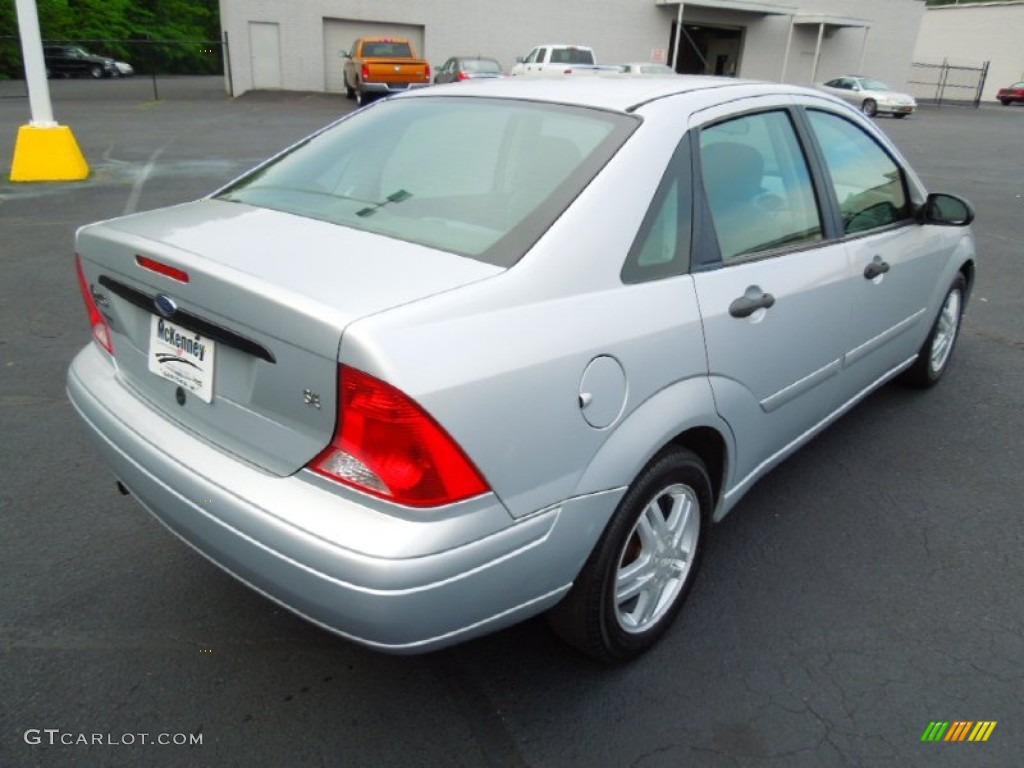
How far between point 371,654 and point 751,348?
1.55 m

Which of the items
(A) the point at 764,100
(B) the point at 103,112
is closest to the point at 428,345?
(A) the point at 764,100

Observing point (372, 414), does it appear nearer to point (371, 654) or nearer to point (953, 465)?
point (371, 654)

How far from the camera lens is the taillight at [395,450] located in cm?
172

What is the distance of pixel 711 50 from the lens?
39.6 metres

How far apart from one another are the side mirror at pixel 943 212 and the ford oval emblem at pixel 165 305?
3307 mm

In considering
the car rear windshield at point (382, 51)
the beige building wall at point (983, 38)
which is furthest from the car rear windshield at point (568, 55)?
the beige building wall at point (983, 38)

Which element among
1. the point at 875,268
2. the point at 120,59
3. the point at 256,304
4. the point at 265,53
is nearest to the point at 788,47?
the point at 265,53

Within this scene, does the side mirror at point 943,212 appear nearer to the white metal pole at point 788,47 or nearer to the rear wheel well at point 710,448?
the rear wheel well at point 710,448

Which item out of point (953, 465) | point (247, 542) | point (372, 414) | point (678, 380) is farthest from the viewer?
point (953, 465)

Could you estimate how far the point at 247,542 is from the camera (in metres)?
1.94

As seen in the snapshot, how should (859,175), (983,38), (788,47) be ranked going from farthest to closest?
1. (983,38)
2. (788,47)
3. (859,175)

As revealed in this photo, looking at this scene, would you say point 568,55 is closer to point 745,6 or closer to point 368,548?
point 745,6

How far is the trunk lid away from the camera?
5.97 feet

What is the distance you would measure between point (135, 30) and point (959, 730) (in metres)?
54.5
